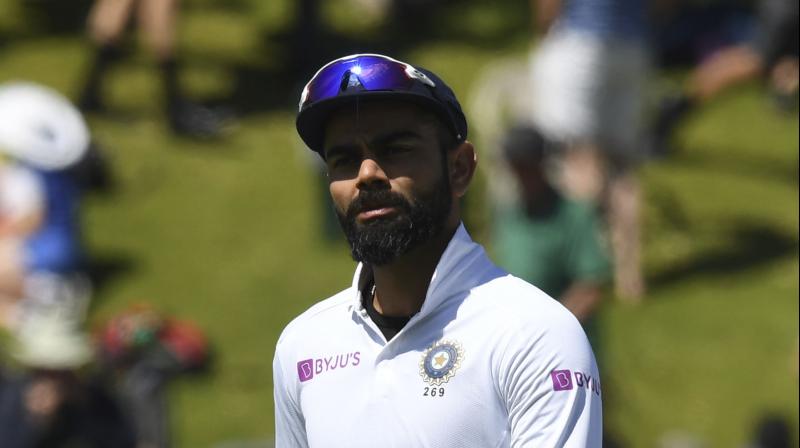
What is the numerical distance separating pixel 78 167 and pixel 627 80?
124 inches

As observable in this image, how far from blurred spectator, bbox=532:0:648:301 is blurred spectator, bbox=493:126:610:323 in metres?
1.75

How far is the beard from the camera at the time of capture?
325cm

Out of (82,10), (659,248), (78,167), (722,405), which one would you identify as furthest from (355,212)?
(82,10)

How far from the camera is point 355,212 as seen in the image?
329 cm

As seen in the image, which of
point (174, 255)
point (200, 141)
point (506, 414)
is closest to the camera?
point (506, 414)

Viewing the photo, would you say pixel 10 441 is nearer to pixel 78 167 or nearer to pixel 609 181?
pixel 78 167

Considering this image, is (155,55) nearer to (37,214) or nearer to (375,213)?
(37,214)

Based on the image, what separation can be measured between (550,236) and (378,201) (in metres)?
3.88

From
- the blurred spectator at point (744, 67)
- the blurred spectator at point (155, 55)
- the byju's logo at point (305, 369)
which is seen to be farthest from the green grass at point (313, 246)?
the byju's logo at point (305, 369)

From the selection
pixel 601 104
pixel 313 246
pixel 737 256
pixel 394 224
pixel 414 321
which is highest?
pixel 394 224

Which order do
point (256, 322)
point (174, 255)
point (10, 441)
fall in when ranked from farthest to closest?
point (174, 255) → point (256, 322) → point (10, 441)

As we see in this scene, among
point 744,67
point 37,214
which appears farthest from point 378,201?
point 744,67

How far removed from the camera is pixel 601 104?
30.0ft

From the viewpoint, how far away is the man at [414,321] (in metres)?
3.09
